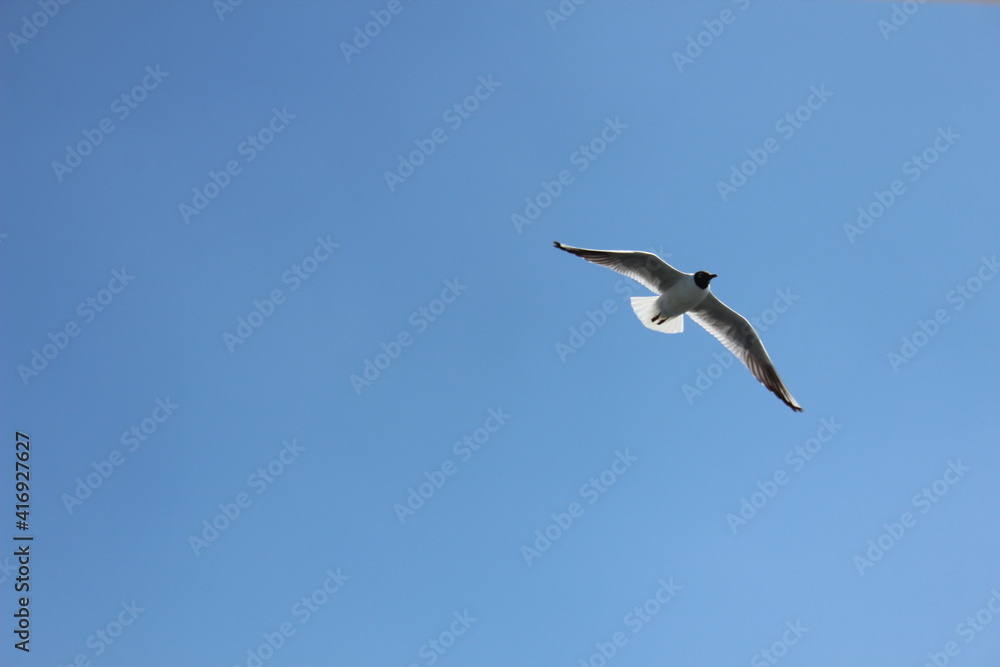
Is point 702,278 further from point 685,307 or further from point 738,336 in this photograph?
point 738,336

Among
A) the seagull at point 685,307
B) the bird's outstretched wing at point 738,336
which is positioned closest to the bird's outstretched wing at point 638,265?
the seagull at point 685,307

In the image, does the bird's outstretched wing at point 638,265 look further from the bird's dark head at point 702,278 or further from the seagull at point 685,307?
the bird's dark head at point 702,278

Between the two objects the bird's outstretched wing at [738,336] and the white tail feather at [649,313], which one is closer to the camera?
the white tail feather at [649,313]

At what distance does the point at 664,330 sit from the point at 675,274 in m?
0.91

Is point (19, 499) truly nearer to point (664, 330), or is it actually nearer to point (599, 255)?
point (599, 255)

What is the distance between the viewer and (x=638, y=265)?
38.3 ft

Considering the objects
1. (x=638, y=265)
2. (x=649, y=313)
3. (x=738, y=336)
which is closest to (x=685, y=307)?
(x=649, y=313)

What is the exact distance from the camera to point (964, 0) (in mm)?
4680

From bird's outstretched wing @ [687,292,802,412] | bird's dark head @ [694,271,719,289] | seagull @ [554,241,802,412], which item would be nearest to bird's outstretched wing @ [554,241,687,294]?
seagull @ [554,241,802,412]

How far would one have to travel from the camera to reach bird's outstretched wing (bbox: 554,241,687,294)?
11.5 metres

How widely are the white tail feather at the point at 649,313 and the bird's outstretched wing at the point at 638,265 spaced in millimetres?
223

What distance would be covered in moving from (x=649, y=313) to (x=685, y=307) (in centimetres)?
54

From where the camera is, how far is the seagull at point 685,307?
11.6 m

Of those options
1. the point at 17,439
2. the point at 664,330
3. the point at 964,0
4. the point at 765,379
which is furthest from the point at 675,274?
the point at 17,439
